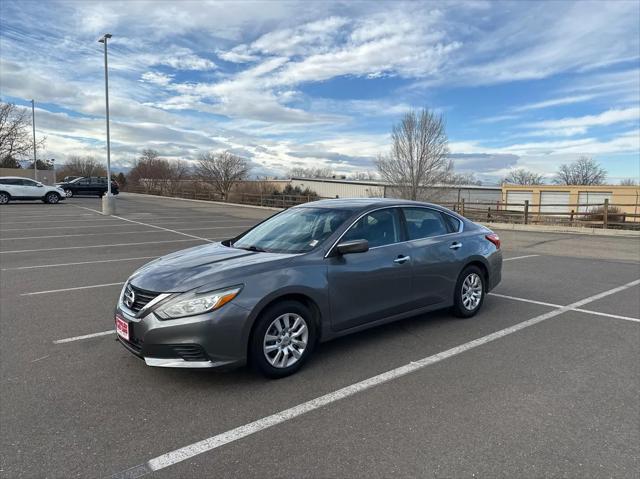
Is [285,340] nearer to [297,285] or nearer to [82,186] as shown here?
[297,285]

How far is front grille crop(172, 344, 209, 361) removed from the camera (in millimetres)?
3543

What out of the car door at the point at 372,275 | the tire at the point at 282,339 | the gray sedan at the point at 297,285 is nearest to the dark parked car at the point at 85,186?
the gray sedan at the point at 297,285

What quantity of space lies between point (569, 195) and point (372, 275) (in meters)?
47.4

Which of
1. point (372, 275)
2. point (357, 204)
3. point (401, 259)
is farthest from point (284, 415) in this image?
point (357, 204)

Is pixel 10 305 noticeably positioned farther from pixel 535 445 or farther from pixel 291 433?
pixel 535 445

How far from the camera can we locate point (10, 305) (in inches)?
249

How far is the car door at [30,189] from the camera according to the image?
96.8 feet

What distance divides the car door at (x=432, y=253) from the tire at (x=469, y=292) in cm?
15

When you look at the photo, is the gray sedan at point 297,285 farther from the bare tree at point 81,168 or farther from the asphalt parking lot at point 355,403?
the bare tree at point 81,168

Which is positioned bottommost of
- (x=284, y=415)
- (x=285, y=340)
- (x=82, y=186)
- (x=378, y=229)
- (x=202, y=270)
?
(x=284, y=415)

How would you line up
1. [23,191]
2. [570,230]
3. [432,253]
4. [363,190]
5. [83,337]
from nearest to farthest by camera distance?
[83,337]
[432,253]
[570,230]
[23,191]
[363,190]

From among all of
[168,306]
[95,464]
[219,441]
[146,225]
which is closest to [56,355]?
[168,306]

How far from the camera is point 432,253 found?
17.2ft

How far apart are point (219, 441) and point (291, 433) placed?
1.57ft
